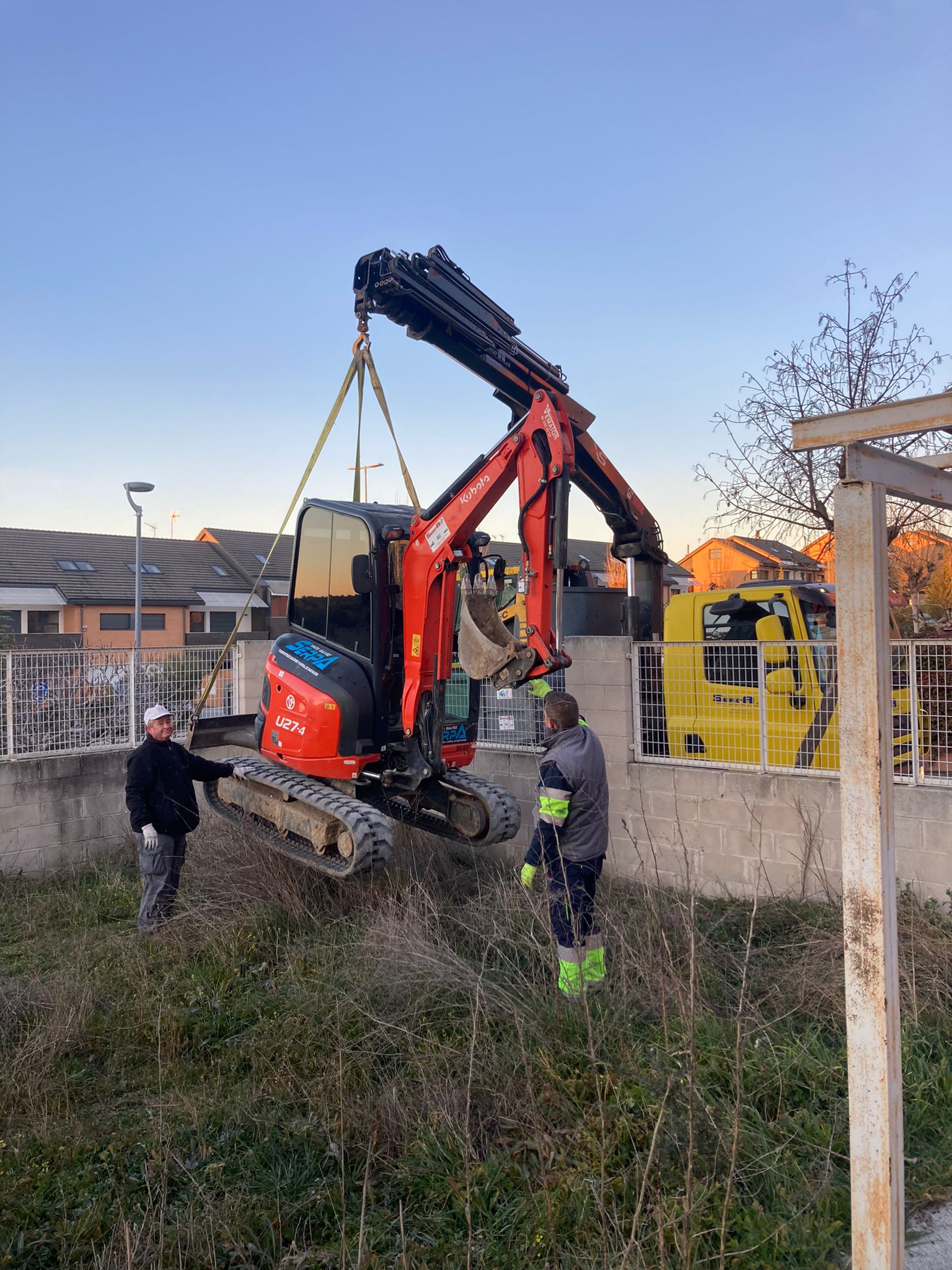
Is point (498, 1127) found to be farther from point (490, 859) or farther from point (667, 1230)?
point (490, 859)

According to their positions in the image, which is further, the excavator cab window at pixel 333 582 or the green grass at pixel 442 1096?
the excavator cab window at pixel 333 582

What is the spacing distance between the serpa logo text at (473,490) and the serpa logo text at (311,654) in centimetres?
163

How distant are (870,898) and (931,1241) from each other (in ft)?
5.16

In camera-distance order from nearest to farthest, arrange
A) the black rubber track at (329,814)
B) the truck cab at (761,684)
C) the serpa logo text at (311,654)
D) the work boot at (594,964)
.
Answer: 1. the work boot at (594,964)
2. the black rubber track at (329,814)
3. the serpa logo text at (311,654)
4. the truck cab at (761,684)

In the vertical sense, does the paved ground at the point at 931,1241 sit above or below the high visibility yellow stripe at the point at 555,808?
below

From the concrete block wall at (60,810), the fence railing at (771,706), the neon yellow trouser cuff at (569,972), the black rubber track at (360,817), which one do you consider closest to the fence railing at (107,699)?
the concrete block wall at (60,810)

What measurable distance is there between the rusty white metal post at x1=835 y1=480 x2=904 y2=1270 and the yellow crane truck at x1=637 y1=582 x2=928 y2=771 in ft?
15.9

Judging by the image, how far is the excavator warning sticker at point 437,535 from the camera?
6.91m

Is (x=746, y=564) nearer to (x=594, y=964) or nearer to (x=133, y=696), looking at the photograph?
(x=133, y=696)

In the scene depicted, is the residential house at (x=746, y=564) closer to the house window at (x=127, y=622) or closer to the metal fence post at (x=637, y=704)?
the metal fence post at (x=637, y=704)

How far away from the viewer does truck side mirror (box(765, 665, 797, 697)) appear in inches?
305

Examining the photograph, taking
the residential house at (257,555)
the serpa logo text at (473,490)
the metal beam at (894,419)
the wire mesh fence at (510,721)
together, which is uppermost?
the residential house at (257,555)

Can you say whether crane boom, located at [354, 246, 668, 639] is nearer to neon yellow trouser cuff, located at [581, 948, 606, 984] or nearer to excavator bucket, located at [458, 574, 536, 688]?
excavator bucket, located at [458, 574, 536, 688]

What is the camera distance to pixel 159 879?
713 centimetres
